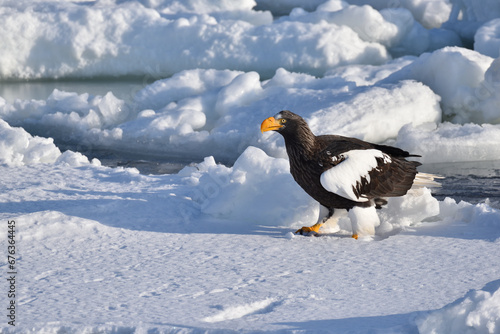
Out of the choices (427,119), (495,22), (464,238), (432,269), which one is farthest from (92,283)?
(495,22)

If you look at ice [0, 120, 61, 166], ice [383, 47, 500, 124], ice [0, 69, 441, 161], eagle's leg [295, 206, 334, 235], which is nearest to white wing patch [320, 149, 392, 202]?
eagle's leg [295, 206, 334, 235]

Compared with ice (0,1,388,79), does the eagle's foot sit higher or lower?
lower

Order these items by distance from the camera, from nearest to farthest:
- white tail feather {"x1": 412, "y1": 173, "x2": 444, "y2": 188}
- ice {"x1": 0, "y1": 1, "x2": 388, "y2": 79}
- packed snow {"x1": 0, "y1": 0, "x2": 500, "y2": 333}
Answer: packed snow {"x1": 0, "y1": 0, "x2": 500, "y2": 333} < white tail feather {"x1": 412, "y1": 173, "x2": 444, "y2": 188} < ice {"x1": 0, "y1": 1, "x2": 388, "y2": 79}

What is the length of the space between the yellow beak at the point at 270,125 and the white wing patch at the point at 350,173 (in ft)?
1.09

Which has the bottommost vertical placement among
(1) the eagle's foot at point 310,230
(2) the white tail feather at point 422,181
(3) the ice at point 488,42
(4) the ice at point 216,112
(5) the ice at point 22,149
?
(1) the eagle's foot at point 310,230

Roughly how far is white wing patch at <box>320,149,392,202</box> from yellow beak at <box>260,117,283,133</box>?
332mm

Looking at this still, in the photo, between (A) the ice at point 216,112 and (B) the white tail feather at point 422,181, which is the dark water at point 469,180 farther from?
(B) the white tail feather at point 422,181

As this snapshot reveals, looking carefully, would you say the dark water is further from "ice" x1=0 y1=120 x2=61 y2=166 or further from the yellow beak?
"ice" x1=0 y1=120 x2=61 y2=166

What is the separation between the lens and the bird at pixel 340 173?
3529mm

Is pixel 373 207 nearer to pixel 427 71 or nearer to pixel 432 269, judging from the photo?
pixel 432 269

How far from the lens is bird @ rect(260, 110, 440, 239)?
3529 mm

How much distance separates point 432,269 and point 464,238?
0.55 m

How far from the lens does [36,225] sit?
3596 mm

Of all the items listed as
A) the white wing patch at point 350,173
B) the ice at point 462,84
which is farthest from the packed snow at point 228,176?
the white wing patch at point 350,173
